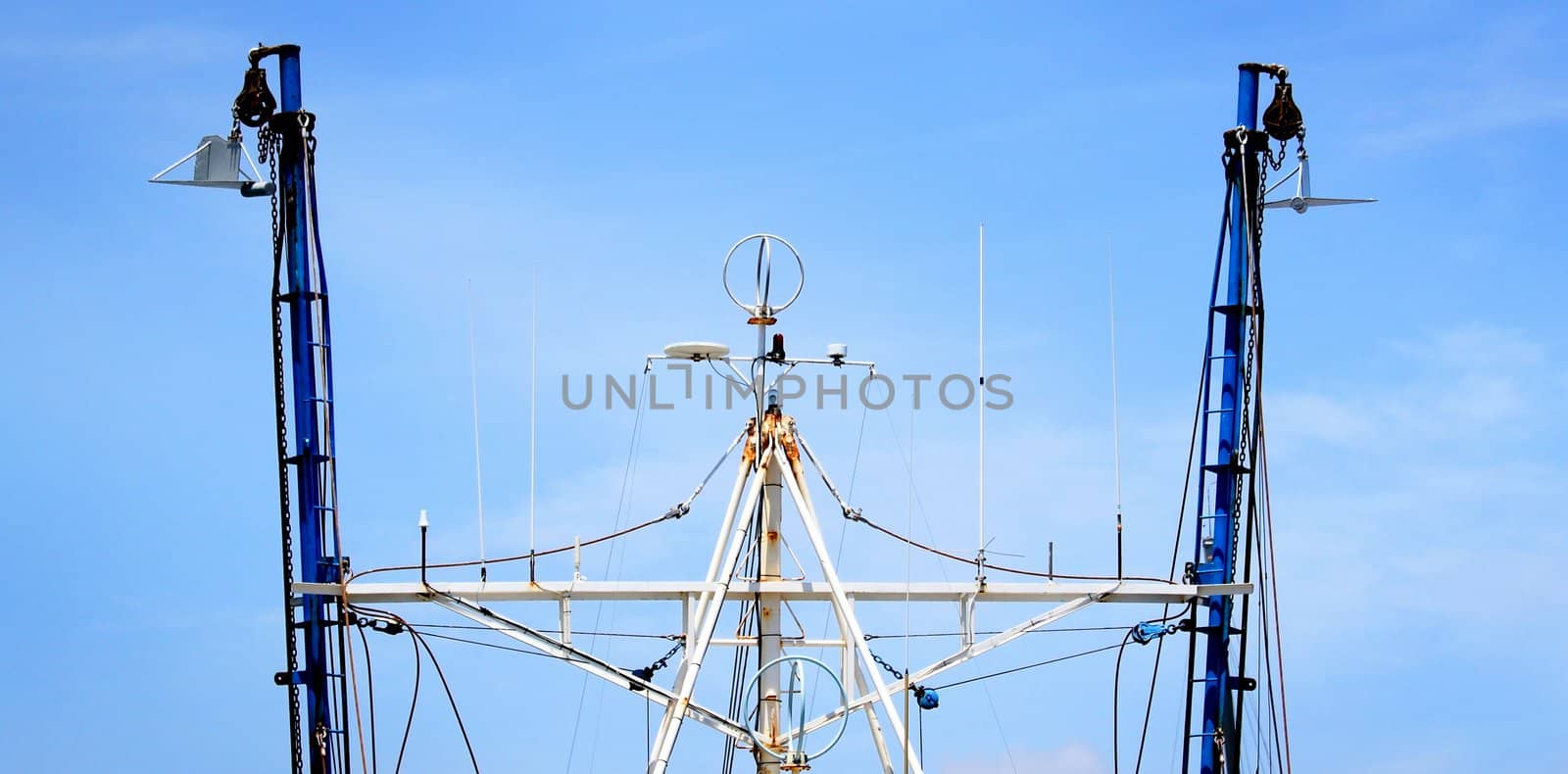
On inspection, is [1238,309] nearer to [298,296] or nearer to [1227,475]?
[1227,475]

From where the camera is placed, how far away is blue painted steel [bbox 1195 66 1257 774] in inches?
1467

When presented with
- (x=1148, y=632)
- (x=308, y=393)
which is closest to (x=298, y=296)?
(x=308, y=393)

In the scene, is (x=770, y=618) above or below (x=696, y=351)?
below

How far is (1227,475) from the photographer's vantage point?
3797 centimetres

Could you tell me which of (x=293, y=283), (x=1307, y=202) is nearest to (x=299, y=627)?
(x=293, y=283)

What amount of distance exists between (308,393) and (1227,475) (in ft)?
45.6

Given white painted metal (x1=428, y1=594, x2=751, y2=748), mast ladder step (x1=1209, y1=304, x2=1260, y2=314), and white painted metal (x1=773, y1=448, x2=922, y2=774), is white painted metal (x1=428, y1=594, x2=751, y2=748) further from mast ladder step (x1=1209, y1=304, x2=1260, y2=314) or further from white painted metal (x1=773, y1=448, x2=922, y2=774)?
mast ladder step (x1=1209, y1=304, x2=1260, y2=314)

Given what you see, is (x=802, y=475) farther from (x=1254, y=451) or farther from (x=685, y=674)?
(x=1254, y=451)

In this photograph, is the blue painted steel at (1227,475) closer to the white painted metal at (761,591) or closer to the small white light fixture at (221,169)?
the white painted metal at (761,591)

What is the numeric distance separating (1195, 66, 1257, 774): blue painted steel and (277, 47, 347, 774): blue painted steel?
12.9 meters

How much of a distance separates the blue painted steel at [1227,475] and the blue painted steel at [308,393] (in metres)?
12.9

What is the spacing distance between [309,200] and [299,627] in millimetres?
6270

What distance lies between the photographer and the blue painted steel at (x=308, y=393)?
3581 centimetres

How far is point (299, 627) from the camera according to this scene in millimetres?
35625
